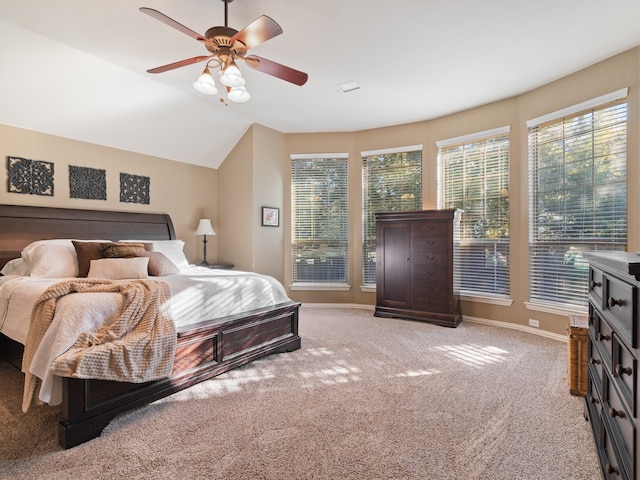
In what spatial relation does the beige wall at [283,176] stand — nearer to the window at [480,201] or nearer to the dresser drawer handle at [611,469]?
the window at [480,201]

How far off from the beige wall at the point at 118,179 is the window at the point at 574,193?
14.5 ft

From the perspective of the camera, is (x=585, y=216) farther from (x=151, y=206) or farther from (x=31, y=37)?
(x=31, y=37)

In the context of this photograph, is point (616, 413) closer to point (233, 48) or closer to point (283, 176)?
point (233, 48)

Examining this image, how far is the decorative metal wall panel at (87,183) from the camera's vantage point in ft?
13.0

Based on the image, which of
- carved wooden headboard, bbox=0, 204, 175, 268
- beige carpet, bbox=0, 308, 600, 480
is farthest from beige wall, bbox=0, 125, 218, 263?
beige carpet, bbox=0, 308, 600, 480

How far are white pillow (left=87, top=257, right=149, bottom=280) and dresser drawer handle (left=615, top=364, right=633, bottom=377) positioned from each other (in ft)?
10.7

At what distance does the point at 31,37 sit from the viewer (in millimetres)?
2939

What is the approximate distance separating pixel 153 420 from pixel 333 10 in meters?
3.09

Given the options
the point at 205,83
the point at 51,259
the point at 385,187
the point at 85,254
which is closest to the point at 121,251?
the point at 85,254

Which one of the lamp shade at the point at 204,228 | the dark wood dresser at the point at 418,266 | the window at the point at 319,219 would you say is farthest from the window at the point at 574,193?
the lamp shade at the point at 204,228

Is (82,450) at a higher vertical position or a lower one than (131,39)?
lower

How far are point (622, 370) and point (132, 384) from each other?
2.46 metres

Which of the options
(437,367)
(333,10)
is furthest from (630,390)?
(333,10)

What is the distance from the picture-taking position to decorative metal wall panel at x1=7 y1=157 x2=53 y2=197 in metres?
3.52
